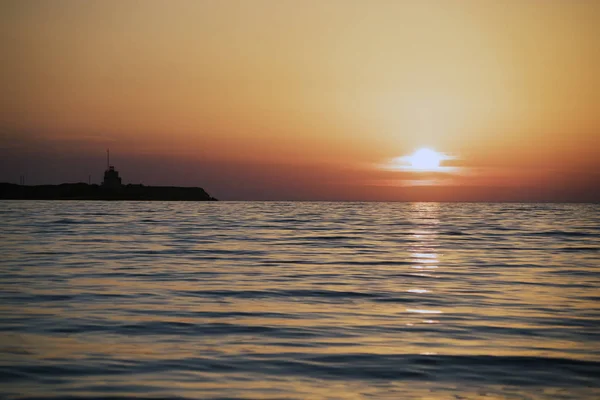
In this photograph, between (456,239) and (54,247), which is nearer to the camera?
(54,247)

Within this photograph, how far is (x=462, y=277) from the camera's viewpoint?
72.2 ft

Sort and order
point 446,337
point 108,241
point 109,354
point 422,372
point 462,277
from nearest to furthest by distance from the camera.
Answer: point 422,372, point 109,354, point 446,337, point 462,277, point 108,241

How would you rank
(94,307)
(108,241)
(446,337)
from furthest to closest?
1. (108,241)
2. (94,307)
3. (446,337)

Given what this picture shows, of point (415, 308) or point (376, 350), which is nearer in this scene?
point (376, 350)

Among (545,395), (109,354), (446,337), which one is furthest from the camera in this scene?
(446,337)

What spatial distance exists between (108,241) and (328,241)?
37.5 ft

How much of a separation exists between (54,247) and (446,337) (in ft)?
78.8

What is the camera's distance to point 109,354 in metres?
10.8

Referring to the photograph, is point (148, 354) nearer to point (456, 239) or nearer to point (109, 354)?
point (109, 354)

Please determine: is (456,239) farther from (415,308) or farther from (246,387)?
(246,387)

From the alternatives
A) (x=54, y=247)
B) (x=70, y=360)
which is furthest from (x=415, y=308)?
(x=54, y=247)

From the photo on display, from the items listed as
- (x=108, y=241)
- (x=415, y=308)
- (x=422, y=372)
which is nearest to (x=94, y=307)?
(x=415, y=308)

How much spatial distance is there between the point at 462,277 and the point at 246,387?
1406 centimetres

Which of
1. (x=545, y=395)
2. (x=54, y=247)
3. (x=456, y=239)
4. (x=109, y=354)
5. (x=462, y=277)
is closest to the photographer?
(x=545, y=395)
